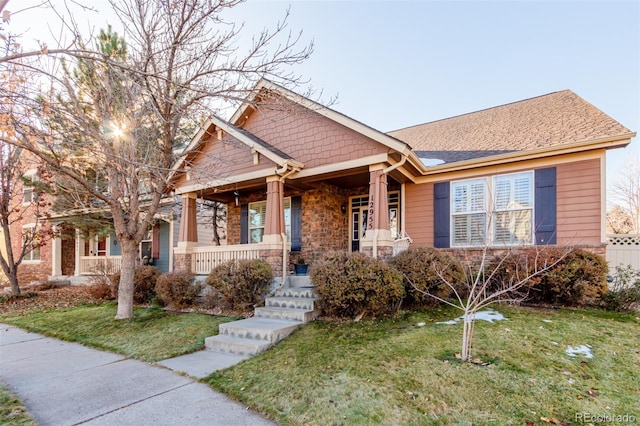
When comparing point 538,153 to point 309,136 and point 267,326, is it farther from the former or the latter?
point 267,326

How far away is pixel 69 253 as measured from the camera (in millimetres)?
17594

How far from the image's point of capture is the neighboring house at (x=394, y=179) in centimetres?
767

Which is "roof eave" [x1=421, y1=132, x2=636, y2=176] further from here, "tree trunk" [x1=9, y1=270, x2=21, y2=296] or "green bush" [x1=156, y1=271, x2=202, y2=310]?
"tree trunk" [x1=9, y1=270, x2=21, y2=296]

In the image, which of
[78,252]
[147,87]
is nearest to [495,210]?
[147,87]

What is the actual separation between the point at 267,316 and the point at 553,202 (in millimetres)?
7298

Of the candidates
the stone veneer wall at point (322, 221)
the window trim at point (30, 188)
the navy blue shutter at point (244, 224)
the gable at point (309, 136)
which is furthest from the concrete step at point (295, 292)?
the window trim at point (30, 188)

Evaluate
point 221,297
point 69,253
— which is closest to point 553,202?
point 221,297

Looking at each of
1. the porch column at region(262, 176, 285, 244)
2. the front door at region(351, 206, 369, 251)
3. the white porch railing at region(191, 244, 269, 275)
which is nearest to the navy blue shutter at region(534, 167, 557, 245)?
the front door at region(351, 206, 369, 251)

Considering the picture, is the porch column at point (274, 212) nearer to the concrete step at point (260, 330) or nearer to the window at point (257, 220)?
the window at point (257, 220)

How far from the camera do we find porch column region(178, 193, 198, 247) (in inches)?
404

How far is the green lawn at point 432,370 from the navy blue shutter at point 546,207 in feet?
7.01

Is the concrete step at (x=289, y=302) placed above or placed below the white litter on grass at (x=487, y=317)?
below

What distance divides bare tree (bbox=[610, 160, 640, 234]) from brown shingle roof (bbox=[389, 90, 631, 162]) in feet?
51.3

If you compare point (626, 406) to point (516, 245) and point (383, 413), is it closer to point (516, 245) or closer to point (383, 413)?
point (383, 413)
